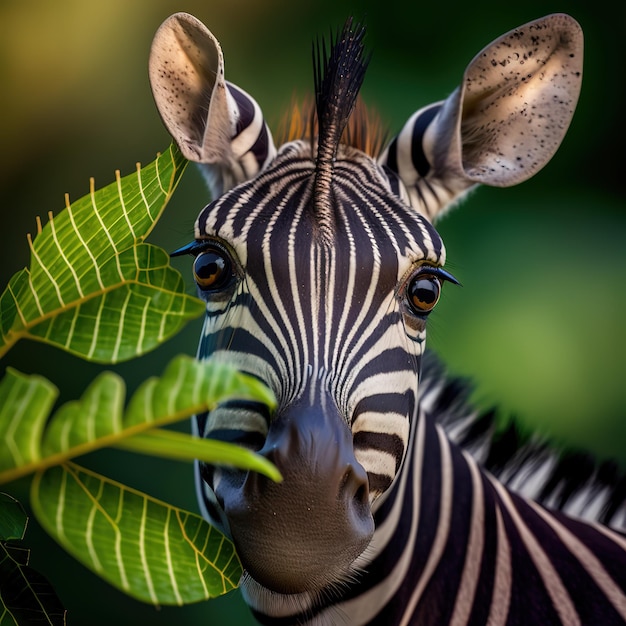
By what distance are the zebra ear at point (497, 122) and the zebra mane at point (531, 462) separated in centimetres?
53

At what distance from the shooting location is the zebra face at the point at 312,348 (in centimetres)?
92

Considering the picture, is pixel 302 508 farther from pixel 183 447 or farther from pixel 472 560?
pixel 472 560

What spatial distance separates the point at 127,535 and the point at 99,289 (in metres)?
0.22

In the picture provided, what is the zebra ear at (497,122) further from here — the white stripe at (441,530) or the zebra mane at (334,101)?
the white stripe at (441,530)

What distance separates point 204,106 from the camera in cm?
151

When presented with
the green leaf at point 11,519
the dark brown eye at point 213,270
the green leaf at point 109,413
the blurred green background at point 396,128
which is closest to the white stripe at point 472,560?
the dark brown eye at point 213,270

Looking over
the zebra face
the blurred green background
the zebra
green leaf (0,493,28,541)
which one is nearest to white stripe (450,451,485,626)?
the zebra

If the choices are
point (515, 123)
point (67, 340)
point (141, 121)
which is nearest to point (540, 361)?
point (515, 123)

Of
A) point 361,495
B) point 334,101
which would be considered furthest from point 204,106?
point 361,495

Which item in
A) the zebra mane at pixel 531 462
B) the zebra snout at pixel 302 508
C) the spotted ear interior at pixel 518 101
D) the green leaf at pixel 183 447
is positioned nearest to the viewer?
the green leaf at pixel 183 447

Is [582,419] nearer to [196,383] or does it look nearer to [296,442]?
[296,442]

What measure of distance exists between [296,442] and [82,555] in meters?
0.41

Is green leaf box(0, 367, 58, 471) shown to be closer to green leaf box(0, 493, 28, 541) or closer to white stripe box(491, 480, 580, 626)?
green leaf box(0, 493, 28, 541)

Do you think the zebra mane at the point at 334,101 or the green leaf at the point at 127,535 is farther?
the zebra mane at the point at 334,101
